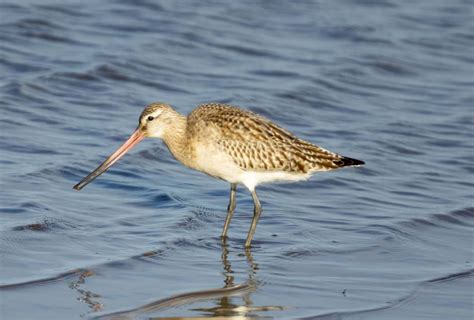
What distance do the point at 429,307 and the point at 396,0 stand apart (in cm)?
1582

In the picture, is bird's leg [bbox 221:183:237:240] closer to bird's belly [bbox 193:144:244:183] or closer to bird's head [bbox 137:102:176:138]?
bird's belly [bbox 193:144:244:183]

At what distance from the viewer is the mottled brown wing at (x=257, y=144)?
11758mm

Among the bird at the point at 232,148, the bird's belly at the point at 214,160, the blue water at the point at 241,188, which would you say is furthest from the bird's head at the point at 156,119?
the blue water at the point at 241,188

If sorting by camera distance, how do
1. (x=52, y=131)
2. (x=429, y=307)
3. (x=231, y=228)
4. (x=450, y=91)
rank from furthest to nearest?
(x=450, y=91) → (x=52, y=131) → (x=231, y=228) → (x=429, y=307)

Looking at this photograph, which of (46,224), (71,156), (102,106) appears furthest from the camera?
(102,106)

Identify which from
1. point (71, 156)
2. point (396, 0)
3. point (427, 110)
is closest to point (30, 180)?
point (71, 156)

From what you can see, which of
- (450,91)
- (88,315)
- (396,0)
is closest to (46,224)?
(88,315)

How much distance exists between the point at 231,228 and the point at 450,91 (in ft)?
26.0

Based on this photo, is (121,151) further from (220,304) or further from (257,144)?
(220,304)

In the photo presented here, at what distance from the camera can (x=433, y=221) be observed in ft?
41.4

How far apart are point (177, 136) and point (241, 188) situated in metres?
2.21

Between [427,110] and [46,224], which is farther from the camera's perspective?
[427,110]

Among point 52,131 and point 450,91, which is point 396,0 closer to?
point 450,91

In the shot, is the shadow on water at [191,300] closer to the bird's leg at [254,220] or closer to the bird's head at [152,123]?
the bird's leg at [254,220]
